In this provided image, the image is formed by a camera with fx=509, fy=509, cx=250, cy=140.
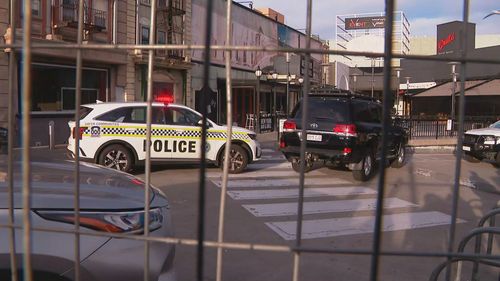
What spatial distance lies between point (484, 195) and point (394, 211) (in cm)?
287

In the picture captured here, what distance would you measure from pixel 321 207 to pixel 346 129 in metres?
2.95

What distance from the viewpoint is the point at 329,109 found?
36.9 ft

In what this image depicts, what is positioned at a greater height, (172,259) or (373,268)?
(373,268)

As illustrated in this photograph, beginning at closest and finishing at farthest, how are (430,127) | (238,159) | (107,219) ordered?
(107,219)
(238,159)
(430,127)

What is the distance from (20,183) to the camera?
3047 millimetres

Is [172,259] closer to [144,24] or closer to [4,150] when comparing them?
[4,150]

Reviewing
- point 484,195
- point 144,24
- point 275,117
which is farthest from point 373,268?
point 275,117

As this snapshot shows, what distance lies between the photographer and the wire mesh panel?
194cm

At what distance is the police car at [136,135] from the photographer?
1095 centimetres

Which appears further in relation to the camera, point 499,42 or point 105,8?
point 499,42

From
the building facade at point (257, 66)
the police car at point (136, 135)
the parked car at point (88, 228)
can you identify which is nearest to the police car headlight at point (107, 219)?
the parked car at point (88, 228)

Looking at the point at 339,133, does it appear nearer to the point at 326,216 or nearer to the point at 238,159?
the point at 238,159

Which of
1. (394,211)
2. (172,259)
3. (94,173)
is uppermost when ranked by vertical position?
(94,173)

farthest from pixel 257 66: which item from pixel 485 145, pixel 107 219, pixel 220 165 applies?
pixel 107 219
